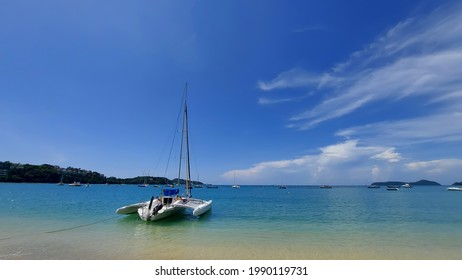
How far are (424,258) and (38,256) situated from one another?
1432 cm

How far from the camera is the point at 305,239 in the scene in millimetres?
12305

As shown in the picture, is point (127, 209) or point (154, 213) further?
point (127, 209)

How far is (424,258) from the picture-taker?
31.0ft

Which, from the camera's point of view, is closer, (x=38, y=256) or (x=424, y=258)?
(x=38, y=256)

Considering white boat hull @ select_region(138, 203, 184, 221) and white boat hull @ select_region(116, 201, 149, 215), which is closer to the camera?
white boat hull @ select_region(138, 203, 184, 221)

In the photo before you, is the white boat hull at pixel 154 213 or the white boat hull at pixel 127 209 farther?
the white boat hull at pixel 127 209
